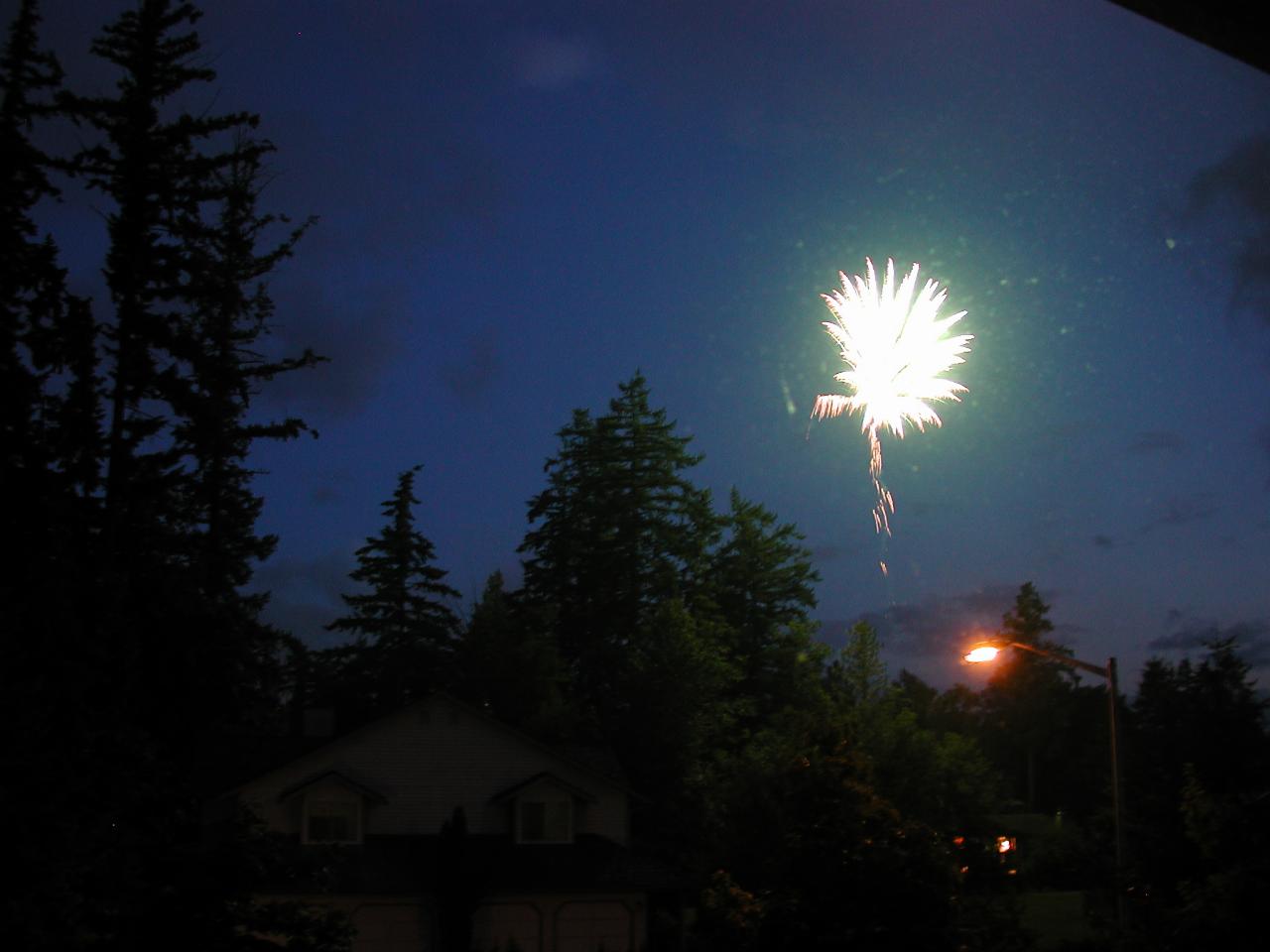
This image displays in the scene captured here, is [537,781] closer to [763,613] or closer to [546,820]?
[546,820]

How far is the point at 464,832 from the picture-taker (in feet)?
118

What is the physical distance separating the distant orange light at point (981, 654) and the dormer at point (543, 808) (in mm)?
21601

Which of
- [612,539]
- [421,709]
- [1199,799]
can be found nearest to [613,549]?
[612,539]

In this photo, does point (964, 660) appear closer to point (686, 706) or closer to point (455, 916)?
point (455, 916)

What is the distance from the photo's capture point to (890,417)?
17.4 m

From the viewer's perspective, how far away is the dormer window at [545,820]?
3794 cm

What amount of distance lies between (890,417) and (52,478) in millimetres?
12856

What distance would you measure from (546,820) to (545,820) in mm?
31

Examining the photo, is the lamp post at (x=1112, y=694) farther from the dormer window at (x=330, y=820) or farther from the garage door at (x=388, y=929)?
the dormer window at (x=330, y=820)

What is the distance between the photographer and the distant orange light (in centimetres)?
1881

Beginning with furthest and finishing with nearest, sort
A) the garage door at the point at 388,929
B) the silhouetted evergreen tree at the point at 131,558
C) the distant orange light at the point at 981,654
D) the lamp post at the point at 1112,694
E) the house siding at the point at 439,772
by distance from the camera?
the house siding at the point at 439,772, the garage door at the point at 388,929, the distant orange light at the point at 981,654, the lamp post at the point at 1112,694, the silhouetted evergreen tree at the point at 131,558

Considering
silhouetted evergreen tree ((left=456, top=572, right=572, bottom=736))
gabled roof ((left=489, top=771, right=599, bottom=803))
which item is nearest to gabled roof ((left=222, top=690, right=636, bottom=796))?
gabled roof ((left=489, top=771, right=599, bottom=803))

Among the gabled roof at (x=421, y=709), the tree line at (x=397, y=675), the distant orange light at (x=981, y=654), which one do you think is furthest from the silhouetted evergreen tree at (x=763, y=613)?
the distant orange light at (x=981, y=654)

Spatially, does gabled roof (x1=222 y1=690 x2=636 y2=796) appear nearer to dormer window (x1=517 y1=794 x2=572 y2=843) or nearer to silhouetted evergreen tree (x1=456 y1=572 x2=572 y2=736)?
dormer window (x1=517 y1=794 x2=572 y2=843)
